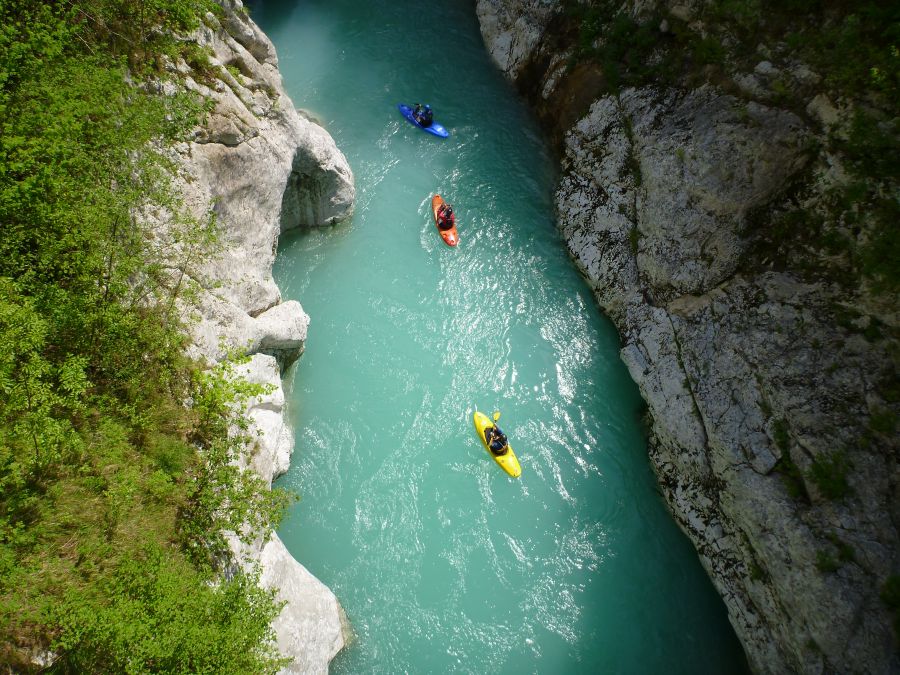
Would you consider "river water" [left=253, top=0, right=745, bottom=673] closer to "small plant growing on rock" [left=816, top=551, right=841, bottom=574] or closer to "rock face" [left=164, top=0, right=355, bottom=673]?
"rock face" [left=164, top=0, right=355, bottom=673]

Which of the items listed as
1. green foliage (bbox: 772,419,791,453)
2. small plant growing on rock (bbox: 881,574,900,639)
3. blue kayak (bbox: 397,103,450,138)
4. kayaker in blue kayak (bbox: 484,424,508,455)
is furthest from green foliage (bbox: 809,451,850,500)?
blue kayak (bbox: 397,103,450,138)

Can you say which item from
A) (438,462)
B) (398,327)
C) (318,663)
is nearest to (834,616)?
(438,462)

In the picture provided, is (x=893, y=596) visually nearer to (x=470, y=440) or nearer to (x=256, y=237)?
(x=470, y=440)

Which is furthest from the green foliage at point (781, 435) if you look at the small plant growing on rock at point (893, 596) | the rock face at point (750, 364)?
the small plant growing on rock at point (893, 596)

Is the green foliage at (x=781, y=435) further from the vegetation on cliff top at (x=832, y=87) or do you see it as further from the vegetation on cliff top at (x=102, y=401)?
the vegetation on cliff top at (x=102, y=401)

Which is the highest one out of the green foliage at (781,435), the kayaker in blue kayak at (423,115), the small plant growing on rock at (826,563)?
the green foliage at (781,435)

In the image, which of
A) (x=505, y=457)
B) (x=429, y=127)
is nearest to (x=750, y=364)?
(x=505, y=457)

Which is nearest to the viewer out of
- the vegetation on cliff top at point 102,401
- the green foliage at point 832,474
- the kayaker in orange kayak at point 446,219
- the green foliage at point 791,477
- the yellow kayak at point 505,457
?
the vegetation on cliff top at point 102,401
